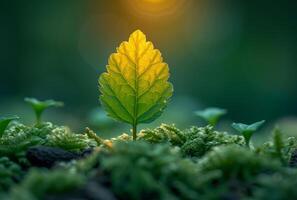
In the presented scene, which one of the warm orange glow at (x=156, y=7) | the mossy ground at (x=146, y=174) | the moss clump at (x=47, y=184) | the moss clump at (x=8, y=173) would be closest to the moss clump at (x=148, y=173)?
the mossy ground at (x=146, y=174)

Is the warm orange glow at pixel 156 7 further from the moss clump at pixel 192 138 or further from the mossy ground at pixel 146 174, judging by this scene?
the mossy ground at pixel 146 174

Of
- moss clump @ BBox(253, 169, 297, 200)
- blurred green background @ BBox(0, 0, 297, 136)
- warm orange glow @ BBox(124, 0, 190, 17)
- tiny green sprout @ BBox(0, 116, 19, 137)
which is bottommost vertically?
moss clump @ BBox(253, 169, 297, 200)


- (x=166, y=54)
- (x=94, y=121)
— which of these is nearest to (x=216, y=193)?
(x=94, y=121)

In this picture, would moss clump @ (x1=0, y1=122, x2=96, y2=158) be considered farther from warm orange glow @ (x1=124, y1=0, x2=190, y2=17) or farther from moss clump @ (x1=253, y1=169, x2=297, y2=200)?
warm orange glow @ (x1=124, y1=0, x2=190, y2=17)

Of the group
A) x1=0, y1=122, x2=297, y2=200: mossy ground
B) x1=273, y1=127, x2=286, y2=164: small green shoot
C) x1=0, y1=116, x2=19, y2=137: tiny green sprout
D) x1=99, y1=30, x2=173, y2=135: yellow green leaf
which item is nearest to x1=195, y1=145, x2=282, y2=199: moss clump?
x1=0, y1=122, x2=297, y2=200: mossy ground

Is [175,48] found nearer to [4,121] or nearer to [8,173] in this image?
[4,121]

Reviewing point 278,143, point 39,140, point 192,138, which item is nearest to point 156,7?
point 192,138

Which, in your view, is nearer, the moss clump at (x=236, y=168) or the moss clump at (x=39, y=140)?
the moss clump at (x=236, y=168)
